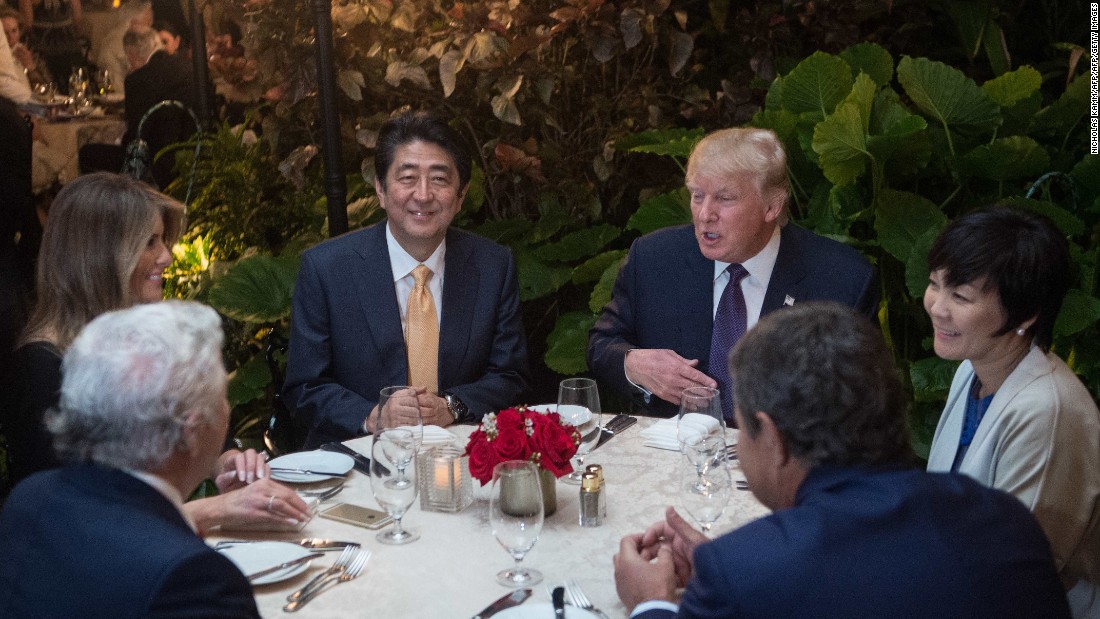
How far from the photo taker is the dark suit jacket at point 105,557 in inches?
54.1

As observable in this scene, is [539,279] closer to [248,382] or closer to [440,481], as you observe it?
[248,382]

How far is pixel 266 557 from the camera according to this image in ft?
6.39

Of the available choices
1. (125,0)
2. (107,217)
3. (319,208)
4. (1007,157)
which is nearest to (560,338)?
(319,208)

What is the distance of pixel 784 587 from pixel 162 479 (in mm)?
880

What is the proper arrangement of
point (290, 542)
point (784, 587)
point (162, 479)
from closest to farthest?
point (784, 587) → point (162, 479) → point (290, 542)

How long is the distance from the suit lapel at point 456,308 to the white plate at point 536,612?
1.52 meters

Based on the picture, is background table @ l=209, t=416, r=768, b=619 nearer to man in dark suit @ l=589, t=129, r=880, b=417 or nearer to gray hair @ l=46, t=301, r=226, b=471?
gray hair @ l=46, t=301, r=226, b=471

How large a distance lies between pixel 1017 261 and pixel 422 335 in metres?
1.66

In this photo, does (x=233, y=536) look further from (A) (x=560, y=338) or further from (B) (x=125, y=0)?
(B) (x=125, y=0)

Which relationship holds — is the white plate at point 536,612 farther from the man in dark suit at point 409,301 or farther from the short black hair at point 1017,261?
the man in dark suit at point 409,301

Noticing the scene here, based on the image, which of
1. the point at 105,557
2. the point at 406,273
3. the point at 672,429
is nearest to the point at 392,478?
the point at 105,557

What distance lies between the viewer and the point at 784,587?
4.44ft

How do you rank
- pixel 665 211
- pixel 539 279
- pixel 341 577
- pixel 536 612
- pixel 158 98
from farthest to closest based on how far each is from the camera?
pixel 158 98 < pixel 539 279 < pixel 665 211 < pixel 341 577 < pixel 536 612

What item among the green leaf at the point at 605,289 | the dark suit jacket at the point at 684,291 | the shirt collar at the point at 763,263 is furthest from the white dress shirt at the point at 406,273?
the green leaf at the point at 605,289
